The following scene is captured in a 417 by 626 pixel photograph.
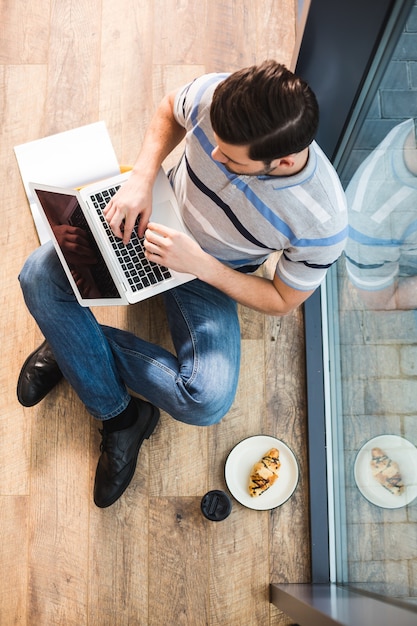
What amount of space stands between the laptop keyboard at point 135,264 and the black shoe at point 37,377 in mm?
417

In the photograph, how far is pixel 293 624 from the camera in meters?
1.52

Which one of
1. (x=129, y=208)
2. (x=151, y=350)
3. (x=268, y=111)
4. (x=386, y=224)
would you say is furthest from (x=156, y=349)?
(x=268, y=111)

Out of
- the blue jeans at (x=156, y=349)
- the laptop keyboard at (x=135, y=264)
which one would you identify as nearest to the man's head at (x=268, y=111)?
the laptop keyboard at (x=135, y=264)

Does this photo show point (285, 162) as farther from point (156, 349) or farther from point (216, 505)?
point (216, 505)

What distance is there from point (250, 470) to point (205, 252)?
619mm

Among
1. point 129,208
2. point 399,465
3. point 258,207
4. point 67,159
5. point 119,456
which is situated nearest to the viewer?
point 399,465

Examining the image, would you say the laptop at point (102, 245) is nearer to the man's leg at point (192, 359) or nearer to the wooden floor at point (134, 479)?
the man's leg at point (192, 359)

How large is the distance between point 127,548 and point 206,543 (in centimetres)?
20

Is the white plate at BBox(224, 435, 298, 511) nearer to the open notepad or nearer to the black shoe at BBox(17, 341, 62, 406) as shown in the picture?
the black shoe at BBox(17, 341, 62, 406)

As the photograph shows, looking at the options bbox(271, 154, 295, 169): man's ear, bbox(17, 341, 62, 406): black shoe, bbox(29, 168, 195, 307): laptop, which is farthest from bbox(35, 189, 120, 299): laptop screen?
bbox(271, 154, 295, 169): man's ear

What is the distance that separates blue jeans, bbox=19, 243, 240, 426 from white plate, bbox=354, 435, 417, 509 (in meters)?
0.35

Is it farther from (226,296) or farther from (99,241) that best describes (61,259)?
(226,296)

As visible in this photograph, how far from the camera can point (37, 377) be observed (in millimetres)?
1567

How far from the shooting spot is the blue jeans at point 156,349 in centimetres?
139
